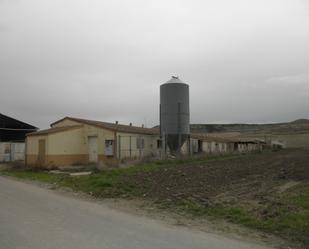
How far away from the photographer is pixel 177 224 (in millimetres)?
9109

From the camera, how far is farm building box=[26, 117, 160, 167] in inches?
1092

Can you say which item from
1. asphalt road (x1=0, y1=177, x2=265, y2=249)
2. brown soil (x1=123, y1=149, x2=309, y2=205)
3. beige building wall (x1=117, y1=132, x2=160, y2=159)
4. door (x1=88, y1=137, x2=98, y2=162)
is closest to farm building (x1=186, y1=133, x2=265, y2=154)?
beige building wall (x1=117, y1=132, x2=160, y2=159)

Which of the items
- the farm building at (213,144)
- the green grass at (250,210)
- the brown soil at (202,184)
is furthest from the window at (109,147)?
the green grass at (250,210)

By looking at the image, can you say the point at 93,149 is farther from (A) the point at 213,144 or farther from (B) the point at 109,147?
(A) the point at 213,144

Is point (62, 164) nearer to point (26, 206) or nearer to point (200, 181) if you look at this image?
point (200, 181)

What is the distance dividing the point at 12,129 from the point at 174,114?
17318 mm

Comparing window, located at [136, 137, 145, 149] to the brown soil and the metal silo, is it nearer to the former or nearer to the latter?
the metal silo

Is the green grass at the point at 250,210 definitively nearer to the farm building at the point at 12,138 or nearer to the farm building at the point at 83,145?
the farm building at the point at 83,145

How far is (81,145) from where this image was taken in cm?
3062

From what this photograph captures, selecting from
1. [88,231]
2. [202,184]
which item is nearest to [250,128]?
[202,184]

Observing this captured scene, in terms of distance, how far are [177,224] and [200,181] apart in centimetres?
774

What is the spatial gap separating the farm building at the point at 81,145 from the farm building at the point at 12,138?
6.09 metres

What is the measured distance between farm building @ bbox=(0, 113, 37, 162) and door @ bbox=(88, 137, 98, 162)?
860 centimetres

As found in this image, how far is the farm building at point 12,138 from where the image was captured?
34.9 metres
